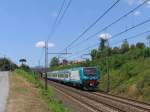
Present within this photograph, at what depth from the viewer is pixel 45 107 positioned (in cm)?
2405

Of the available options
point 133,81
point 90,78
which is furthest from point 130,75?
point 133,81

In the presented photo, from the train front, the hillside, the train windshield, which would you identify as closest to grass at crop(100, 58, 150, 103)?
the hillside

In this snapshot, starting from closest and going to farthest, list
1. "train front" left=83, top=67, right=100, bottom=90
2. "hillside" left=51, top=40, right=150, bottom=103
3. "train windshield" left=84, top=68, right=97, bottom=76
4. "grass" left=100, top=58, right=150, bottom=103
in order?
1. "grass" left=100, top=58, right=150, bottom=103
2. "hillside" left=51, top=40, right=150, bottom=103
3. "train front" left=83, top=67, right=100, bottom=90
4. "train windshield" left=84, top=68, right=97, bottom=76

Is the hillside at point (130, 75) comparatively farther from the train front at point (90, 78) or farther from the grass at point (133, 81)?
the train front at point (90, 78)

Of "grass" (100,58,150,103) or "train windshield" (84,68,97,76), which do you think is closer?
"grass" (100,58,150,103)

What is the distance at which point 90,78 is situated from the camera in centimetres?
5488

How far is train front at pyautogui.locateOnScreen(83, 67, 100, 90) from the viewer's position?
54719 millimetres

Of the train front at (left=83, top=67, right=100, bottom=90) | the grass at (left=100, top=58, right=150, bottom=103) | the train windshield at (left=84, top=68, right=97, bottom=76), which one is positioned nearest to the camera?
the grass at (left=100, top=58, right=150, bottom=103)

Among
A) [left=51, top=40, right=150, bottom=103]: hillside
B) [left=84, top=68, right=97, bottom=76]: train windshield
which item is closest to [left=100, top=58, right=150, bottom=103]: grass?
[left=51, top=40, right=150, bottom=103]: hillside

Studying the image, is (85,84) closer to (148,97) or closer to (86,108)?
(148,97)

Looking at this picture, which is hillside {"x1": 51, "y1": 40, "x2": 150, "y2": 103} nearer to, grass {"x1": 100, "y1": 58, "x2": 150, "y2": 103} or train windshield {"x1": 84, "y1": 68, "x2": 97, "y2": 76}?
grass {"x1": 100, "y1": 58, "x2": 150, "y2": 103}

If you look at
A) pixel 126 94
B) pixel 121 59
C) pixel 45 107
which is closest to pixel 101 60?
pixel 121 59

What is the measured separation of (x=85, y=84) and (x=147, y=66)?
778 centimetres

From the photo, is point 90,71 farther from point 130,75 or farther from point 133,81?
point 133,81
